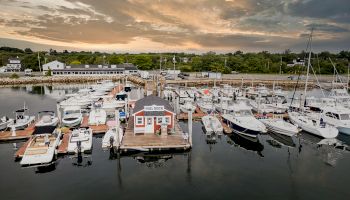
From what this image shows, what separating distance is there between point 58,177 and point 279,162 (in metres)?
18.9

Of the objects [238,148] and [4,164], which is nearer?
[4,164]

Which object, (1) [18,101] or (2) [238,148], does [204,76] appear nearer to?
(1) [18,101]

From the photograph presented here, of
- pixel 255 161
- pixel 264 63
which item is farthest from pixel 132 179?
pixel 264 63

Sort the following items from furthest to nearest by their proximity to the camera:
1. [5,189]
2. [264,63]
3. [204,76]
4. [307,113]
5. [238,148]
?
[264,63] → [204,76] → [307,113] → [238,148] → [5,189]

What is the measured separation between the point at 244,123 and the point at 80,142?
17.5 m

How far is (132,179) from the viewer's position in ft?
62.9

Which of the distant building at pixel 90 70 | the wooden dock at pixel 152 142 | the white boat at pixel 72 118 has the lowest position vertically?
the wooden dock at pixel 152 142

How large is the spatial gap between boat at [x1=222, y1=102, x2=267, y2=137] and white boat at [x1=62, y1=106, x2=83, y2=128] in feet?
60.7

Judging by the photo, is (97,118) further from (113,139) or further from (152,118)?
(152,118)

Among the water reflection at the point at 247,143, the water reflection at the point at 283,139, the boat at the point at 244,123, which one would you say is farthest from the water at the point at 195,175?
the boat at the point at 244,123

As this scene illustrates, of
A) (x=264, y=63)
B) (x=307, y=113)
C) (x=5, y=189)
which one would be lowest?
(x=5, y=189)

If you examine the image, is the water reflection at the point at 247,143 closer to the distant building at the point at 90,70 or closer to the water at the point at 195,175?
the water at the point at 195,175

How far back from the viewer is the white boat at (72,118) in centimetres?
2989

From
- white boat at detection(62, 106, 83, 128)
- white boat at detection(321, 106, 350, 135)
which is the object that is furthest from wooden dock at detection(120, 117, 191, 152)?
white boat at detection(321, 106, 350, 135)
